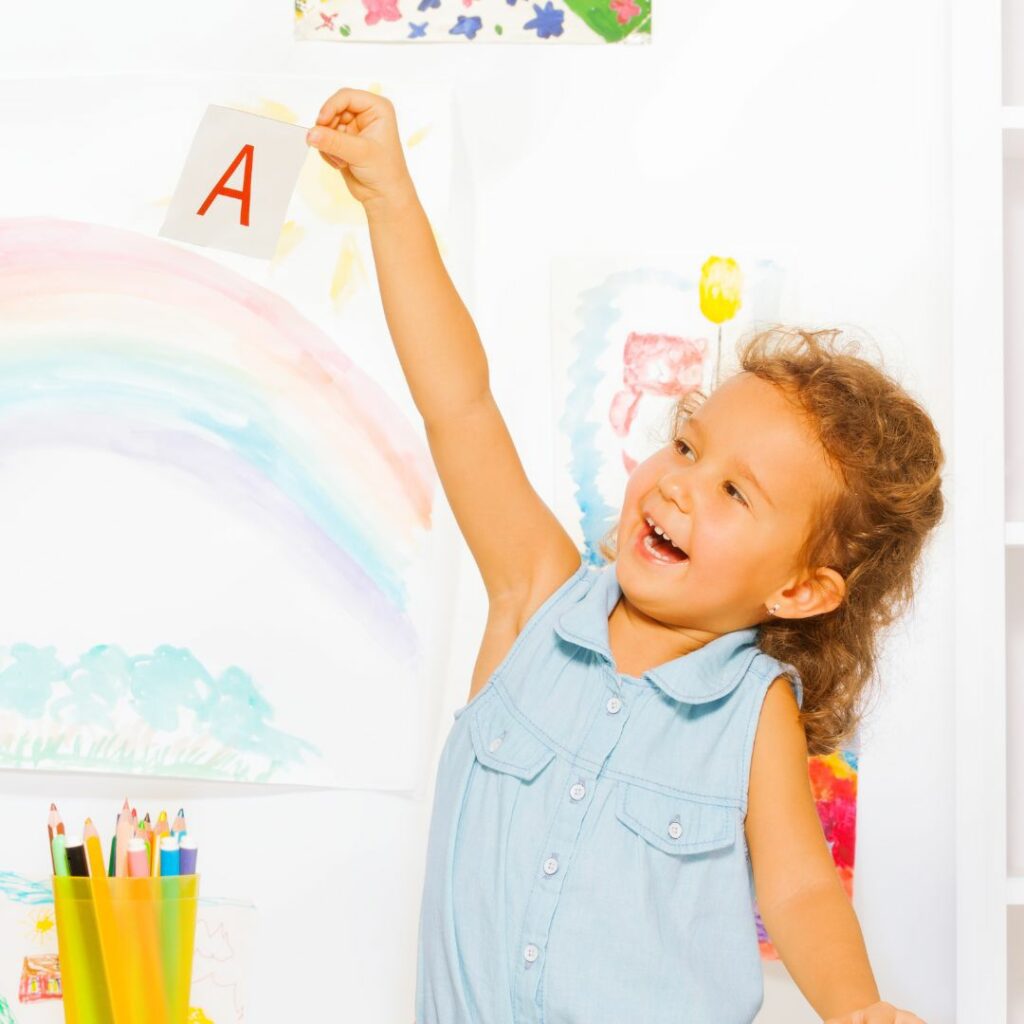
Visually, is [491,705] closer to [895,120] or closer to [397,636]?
[397,636]

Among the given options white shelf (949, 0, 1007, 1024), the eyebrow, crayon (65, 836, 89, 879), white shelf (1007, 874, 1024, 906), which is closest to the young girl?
the eyebrow

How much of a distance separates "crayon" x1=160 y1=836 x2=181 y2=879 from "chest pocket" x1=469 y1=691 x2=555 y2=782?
16.4 inches

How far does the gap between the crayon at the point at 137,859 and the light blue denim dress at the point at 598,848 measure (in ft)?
1.24

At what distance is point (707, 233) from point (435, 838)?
0.61 m

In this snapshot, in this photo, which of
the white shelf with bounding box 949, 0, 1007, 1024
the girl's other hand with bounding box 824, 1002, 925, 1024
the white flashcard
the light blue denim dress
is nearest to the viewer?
the girl's other hand with bounding box 824, 1002, 925, 1024

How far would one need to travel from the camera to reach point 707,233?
1.16 m

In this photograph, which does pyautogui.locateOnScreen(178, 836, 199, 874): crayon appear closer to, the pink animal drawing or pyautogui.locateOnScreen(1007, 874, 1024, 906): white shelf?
the pink animal drawing

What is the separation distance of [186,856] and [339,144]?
65cm

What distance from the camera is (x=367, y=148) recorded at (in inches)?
32.3

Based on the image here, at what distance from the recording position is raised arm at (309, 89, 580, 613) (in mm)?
824

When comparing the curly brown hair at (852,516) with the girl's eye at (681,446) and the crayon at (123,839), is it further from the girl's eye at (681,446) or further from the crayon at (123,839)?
the crayon at (123,839)

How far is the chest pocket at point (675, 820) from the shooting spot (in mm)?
777

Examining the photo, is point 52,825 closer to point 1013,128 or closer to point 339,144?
point 339,144

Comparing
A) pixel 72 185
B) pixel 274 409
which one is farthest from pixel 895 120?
pixel 72 185
